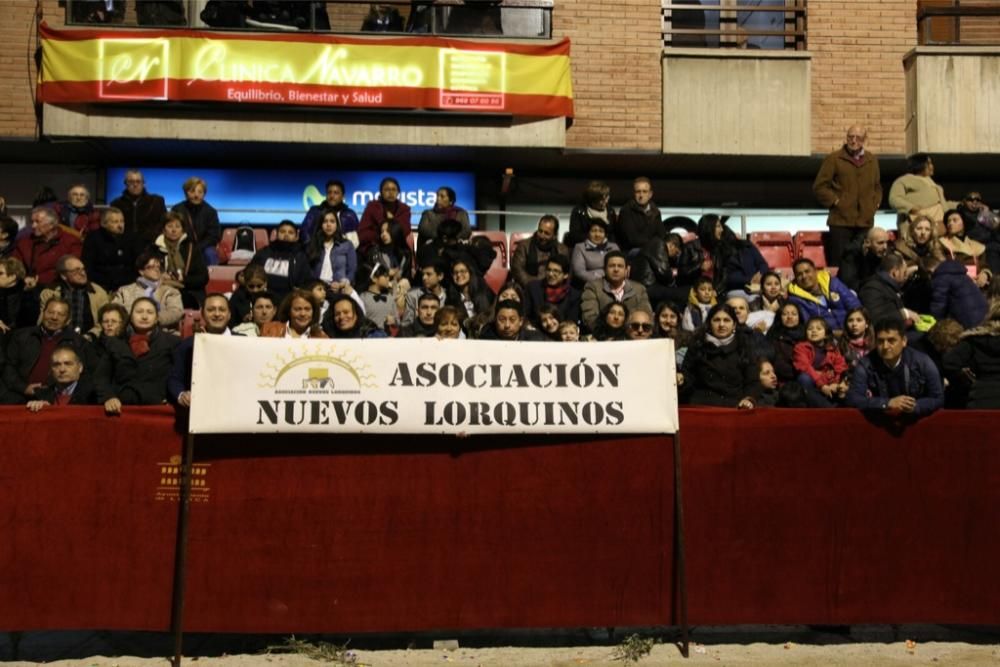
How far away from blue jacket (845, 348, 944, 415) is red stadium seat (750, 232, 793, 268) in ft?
21.2

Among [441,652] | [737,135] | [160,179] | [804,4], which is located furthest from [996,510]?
[160,179]

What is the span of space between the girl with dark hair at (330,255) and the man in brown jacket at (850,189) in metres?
5.57

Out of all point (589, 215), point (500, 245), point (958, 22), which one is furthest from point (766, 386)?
point (958, 22)

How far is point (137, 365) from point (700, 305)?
17.0 ft

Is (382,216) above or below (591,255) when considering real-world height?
above

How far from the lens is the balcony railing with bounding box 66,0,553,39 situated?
595 inches

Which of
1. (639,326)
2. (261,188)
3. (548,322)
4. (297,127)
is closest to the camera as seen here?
(639,326)

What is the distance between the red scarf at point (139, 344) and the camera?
8.69m

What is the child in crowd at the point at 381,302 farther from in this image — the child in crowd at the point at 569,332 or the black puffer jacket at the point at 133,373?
the black puffer jacket at the point at 133,373

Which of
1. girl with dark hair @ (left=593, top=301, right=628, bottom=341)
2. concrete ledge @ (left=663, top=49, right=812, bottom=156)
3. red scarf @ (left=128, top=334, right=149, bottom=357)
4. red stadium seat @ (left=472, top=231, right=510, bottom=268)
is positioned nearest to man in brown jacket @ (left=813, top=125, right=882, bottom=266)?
concrete ledge @ (left=663, top=49, right=812, bottom=156)

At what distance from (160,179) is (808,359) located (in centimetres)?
1012

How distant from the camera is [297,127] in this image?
50.1 ft

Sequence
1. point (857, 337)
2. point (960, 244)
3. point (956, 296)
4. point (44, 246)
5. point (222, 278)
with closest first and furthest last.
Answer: point (857, 337)
point (956, 296)
point (44, 246)
point (960, 244)
point (222, 278)

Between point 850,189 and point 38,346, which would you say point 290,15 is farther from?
point 38,346
